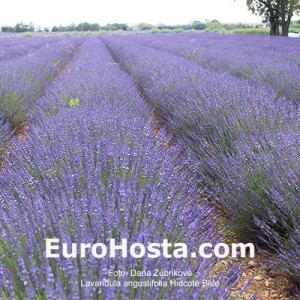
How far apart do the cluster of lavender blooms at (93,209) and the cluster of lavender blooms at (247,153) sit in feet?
1.03

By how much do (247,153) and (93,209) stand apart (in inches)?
48.6

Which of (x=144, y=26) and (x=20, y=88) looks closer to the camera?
(x=20, y=88)

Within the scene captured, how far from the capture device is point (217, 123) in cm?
339

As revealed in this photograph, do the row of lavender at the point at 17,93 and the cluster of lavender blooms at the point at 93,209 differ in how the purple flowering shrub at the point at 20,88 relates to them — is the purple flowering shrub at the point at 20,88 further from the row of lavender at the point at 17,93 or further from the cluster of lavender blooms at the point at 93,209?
the cluster of lavender blooms at the point at 93,209

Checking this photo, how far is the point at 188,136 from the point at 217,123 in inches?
17.7

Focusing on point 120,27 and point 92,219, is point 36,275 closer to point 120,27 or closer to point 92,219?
point 92,219

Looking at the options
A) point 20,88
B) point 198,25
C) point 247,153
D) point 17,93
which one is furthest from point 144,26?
point 247,153

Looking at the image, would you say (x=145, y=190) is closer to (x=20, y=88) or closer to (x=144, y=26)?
→ (x=20, y=88)

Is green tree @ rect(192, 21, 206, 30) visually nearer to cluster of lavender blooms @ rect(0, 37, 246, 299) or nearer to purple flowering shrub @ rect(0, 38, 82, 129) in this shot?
purple flowering shrub @ rect(0, 38, 82, 129)

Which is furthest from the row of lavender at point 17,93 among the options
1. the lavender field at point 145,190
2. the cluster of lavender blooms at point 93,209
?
the cluster of lavender blooms at point 93,209

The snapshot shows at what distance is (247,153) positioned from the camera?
2660 millimetres

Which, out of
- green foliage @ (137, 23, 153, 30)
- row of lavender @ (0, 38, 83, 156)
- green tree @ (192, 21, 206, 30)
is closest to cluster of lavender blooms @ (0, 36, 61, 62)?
row of lavender @ (0, 38, 83, 156)

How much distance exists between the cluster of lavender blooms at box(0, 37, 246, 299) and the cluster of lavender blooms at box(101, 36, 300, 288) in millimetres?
315

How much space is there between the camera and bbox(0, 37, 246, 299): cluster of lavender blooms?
4.42ft
